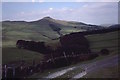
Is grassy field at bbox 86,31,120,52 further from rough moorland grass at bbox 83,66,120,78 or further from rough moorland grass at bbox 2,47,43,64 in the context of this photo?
rough moorland grass at bbox 83,66,120,78

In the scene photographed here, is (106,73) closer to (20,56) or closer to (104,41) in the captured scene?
(20,56)

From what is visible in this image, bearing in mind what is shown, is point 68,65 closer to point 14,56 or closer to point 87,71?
point 87,71

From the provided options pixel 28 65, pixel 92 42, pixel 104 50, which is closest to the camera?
pixel 28 65

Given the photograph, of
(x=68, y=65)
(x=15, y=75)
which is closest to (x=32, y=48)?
(x=68, y=65)

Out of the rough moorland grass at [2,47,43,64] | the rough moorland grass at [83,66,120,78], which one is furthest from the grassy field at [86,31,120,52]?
the rough moorland grass at [83,66,120,78]

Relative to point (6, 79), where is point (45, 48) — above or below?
above

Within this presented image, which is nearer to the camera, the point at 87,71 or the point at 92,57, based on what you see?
the point at 87,71

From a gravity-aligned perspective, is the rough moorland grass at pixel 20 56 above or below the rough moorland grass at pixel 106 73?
above

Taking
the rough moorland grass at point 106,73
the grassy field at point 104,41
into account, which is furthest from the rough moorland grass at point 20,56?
the grassy field at point 104,41

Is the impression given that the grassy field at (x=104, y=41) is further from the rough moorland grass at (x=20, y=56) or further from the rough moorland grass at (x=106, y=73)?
the rough moorland grass at (x=106, y=73)

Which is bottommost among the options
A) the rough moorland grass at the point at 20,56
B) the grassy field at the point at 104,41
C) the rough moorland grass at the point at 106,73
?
the rough moorland grass at the point at 106,73

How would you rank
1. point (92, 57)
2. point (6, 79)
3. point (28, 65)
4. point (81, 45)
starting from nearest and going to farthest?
1. point (6, 79)
2. point (28, 65)
3. point (92, 57)
4. point (81, 45)
